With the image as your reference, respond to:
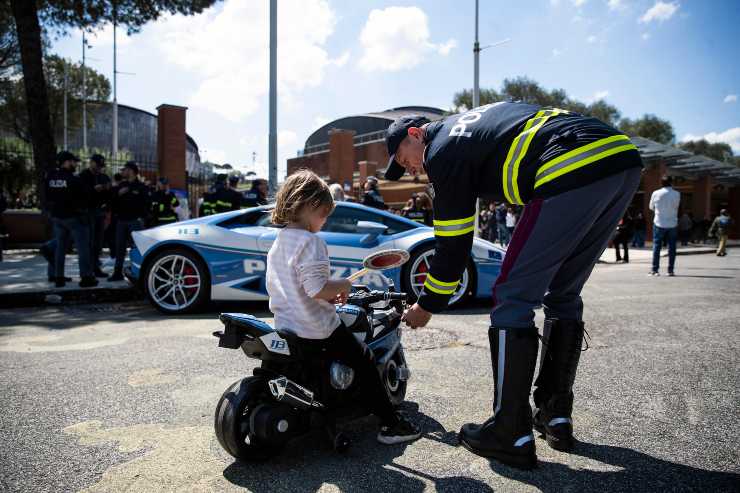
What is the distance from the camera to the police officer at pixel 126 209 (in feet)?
26.9

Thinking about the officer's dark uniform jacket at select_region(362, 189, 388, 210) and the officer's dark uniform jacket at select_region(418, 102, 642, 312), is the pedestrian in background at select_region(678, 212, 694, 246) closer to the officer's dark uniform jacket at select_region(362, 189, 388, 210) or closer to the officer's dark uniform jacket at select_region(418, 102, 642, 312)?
the officer's dark uniform jacket at select_region(362, 189, 388, 210)

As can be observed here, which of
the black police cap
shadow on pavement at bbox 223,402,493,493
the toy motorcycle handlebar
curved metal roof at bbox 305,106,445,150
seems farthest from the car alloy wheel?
curved metal roof at bbox 305,106,445,150

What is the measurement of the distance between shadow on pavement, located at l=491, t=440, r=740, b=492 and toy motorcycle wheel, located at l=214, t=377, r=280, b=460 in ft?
3.39

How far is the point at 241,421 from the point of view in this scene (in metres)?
2.33

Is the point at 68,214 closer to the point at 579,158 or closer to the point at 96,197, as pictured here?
the point at 96,197

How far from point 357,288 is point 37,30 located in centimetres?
1320

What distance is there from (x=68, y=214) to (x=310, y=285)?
6.34 m

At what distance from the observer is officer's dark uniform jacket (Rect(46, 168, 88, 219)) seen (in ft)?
23.9

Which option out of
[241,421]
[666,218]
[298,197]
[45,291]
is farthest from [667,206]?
[45,291]

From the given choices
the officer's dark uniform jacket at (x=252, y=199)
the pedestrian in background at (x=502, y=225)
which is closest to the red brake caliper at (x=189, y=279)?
the officer's dark uniform jacket at (x=252, y=199)

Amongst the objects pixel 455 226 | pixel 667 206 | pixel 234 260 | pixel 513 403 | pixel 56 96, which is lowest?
pixel 513 403

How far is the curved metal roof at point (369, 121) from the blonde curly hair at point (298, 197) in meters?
51.7

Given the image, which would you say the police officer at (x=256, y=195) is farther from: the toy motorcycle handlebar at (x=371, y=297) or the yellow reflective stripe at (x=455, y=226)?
the yellow reflective stripe at (x=455, y=226)

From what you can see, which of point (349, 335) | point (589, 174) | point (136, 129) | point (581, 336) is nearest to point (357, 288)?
point (349, 335)
